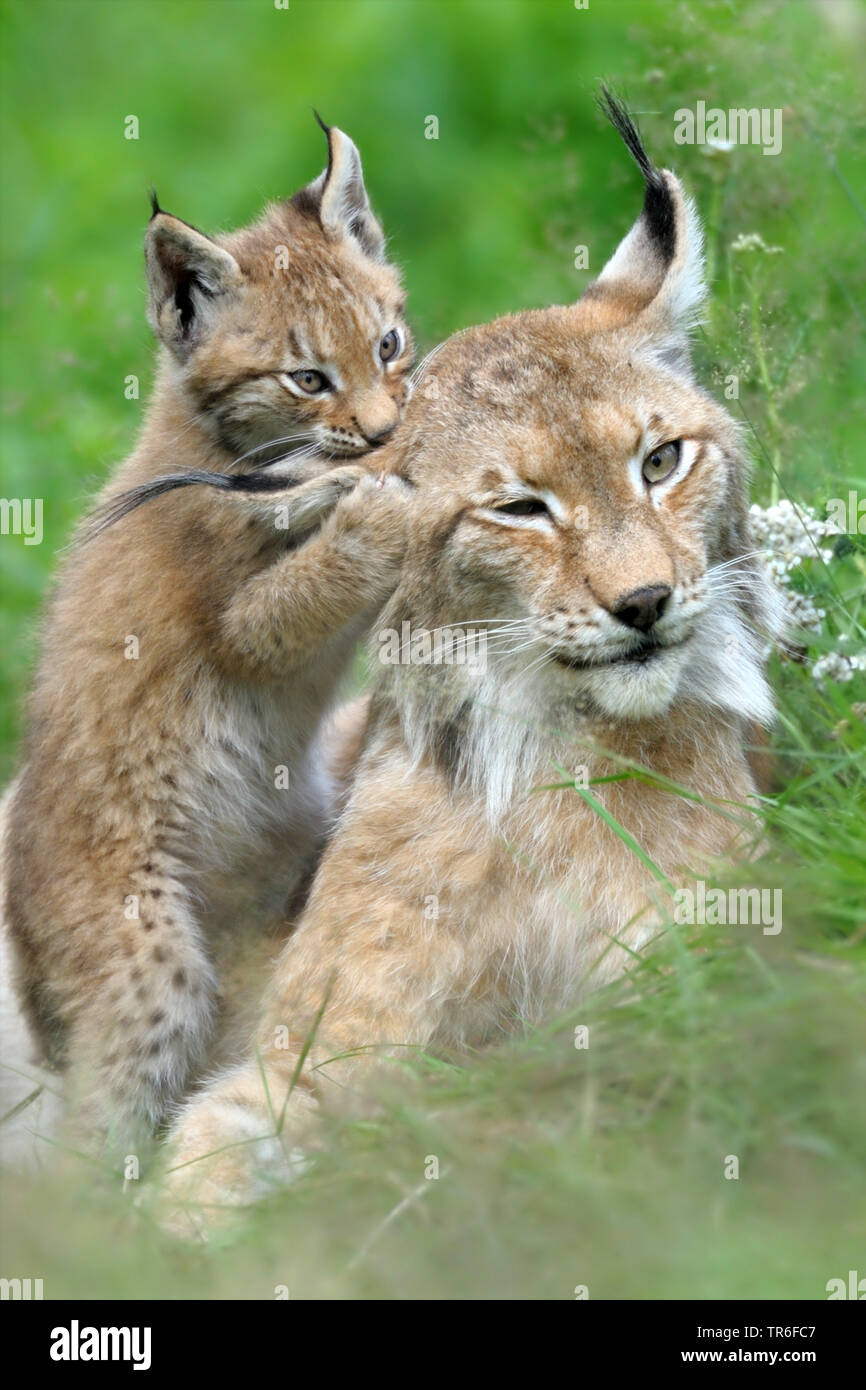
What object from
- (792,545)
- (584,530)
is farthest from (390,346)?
(584,530)

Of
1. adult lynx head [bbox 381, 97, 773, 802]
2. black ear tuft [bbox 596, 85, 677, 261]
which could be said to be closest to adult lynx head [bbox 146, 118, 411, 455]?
adult lynx head [bbox 381, 97, 773, 802]

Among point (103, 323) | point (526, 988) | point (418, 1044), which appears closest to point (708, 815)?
point (526, 988)

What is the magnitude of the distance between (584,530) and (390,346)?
1659mm

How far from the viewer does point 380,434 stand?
490cm

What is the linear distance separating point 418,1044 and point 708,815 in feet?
2.88

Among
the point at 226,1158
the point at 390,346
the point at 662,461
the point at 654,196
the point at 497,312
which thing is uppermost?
the point at 497,312

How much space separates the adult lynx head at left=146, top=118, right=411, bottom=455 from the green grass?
99 cm

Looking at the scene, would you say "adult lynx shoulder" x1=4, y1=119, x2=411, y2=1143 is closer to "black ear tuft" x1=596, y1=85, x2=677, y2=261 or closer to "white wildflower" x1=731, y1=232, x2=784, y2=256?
"black ear tuft" x1=596, y1=85, x2=677, y2=261

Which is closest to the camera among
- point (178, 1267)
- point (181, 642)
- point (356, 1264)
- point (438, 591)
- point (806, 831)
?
point (356, 1264)

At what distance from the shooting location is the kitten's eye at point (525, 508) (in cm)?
404

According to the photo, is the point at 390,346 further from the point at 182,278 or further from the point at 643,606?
the point at 643,606

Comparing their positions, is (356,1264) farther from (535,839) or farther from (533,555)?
(533,555)

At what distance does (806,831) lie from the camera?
3.92m

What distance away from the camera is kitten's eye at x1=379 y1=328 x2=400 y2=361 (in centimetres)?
531
